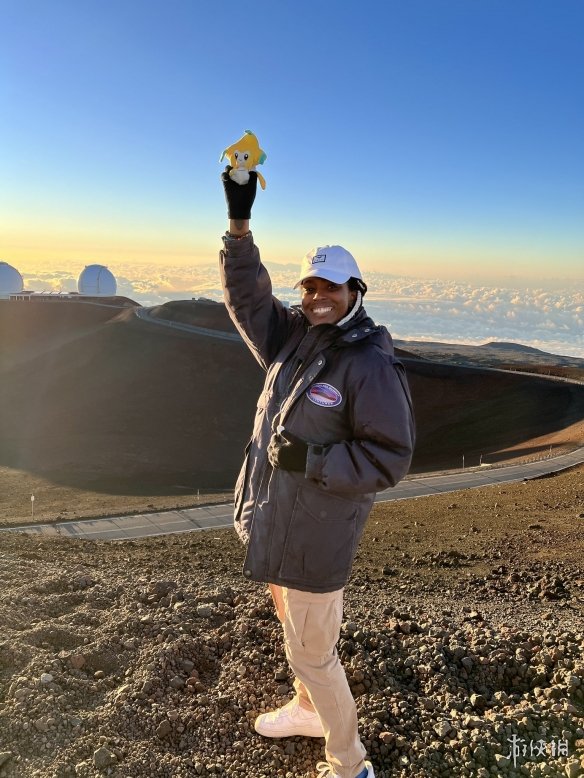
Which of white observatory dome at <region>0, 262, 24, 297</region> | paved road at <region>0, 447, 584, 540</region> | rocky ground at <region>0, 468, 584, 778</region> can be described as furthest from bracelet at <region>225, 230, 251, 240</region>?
white observatory dome at <region>0, 262, 24, 297</region>

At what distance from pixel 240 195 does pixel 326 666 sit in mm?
2476

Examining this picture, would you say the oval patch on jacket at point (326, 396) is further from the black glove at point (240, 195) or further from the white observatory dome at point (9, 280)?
the white observatory dome at point (9, 280)

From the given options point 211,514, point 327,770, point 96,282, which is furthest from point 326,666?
point 96,282

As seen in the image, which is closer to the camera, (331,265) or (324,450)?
(324,450)

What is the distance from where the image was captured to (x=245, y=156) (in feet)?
10.7

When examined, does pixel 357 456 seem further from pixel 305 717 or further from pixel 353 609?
pixel 353 609

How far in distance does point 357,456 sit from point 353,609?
140 inches

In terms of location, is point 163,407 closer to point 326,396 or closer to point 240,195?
point 240,195

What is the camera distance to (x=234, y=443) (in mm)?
→ 37438

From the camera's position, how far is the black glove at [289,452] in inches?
115

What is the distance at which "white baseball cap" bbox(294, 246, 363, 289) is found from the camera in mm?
3055

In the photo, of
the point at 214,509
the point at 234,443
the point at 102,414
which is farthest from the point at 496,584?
the point at 102,414

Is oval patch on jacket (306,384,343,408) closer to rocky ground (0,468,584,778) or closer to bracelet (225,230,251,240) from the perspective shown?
bracelet (225,230,251,240)

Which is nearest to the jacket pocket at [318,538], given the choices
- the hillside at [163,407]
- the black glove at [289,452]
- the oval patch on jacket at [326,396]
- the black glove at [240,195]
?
the black glove at [289,452]
